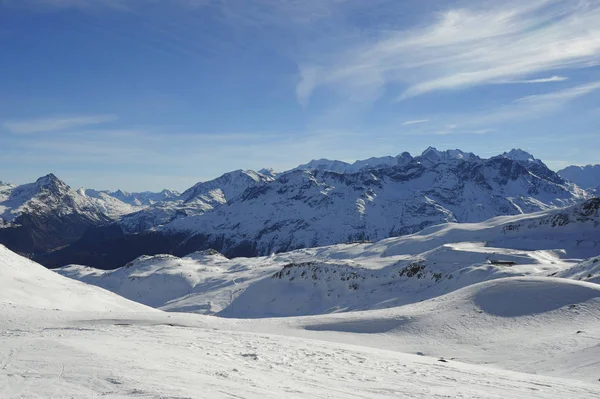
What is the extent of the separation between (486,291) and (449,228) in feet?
190

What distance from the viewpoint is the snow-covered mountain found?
1732 inches

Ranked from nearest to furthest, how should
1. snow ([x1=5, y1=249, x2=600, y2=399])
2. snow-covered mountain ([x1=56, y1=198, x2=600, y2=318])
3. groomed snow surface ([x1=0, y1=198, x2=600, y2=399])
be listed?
snow ([x1=5, y1=249, x2=600, y2=399]) → groomed snow surface ([x1=0, y1=198, x2=600, y2=399]) → snow-covered mountain ([x1=56, y1=198, x2=600, y2=318])

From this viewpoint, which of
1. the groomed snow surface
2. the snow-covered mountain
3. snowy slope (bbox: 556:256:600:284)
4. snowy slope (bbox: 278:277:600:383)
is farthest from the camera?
the snow-covered mountain

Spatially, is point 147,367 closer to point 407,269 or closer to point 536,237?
point 407,269

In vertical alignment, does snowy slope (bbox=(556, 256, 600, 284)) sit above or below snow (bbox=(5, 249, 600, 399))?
above

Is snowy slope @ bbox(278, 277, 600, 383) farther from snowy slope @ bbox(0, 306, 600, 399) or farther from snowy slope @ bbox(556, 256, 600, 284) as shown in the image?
snowy slope @ bbox(556, 256, 600, 284)

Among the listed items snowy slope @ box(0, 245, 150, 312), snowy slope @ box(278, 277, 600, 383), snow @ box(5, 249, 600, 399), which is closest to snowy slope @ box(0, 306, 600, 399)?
snow @ box(5, 249, 600, 399)

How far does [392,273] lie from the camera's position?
171ft

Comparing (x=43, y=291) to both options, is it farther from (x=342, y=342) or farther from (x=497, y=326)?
(x=497, y=326)

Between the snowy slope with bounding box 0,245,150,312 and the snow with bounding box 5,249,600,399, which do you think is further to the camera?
the snowy slope with bounding box 0,245,150,312

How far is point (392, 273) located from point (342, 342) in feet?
109

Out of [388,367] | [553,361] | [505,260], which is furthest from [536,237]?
[388,367]

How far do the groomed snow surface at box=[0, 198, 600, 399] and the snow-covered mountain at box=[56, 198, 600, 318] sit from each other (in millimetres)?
447

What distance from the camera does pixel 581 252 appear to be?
5300cm
